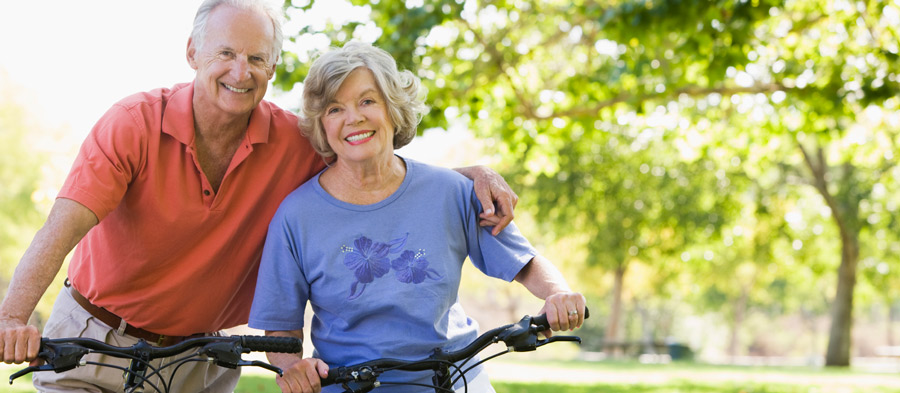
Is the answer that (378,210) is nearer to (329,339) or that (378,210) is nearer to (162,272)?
(329,339)

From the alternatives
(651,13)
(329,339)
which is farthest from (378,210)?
(651,13)

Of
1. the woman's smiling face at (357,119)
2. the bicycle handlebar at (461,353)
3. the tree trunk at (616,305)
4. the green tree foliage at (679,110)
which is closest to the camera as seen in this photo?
the bicycle handlebar at (461,353)

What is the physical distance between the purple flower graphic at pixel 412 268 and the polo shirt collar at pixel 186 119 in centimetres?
77

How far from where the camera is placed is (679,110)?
16.8 meters

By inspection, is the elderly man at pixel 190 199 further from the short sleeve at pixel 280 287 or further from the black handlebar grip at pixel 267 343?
the black handlebar grip at pixel 267 343

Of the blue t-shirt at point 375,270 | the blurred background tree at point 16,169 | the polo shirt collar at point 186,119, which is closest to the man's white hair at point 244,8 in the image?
the polo shirt collar at point 186,119

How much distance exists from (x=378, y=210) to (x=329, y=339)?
1.44 feet

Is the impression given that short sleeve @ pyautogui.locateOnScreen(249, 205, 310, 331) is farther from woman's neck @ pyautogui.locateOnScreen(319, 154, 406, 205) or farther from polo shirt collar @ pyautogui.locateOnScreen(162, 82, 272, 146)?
polo shirt collar @ pyautogui.locateOnScreen(162, 82, 272, 146)

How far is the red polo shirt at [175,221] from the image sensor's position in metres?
2.98

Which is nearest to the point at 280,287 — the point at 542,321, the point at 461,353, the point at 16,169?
the point at 461,353

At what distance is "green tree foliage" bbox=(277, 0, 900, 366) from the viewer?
964cm

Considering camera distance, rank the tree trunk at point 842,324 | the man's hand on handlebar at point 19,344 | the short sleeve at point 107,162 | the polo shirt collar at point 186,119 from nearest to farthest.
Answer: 1. the man's hand on handlebar at point 19,344
2. the short sleeve at point 107,162
3. the polo shirt collar at point 186,119
4. the tree trunk at point 842,324

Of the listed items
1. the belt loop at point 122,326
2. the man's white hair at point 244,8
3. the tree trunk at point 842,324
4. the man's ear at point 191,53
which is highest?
the tree trunk at point 842,324

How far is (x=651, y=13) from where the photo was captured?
8.39 metres
